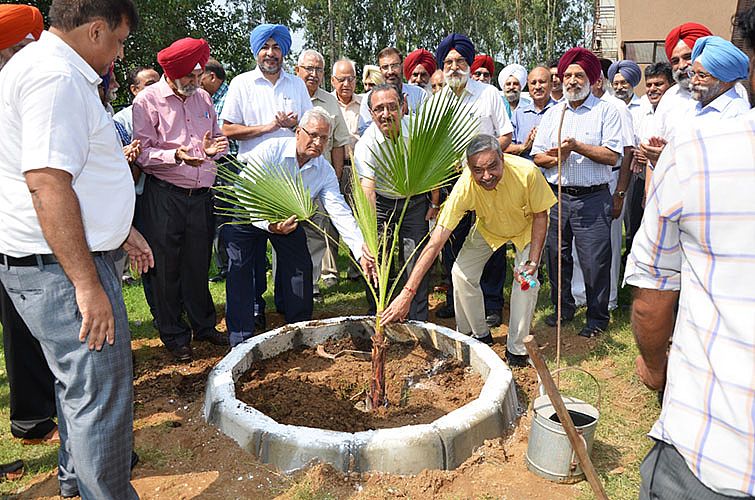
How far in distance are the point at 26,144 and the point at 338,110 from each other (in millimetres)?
4560

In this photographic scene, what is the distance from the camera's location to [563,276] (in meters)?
5.39

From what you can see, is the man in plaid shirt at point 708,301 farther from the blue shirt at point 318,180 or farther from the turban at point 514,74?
the turban at point 514,74

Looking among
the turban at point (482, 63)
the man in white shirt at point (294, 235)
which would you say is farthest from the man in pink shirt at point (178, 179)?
the turban at point (482, 63)

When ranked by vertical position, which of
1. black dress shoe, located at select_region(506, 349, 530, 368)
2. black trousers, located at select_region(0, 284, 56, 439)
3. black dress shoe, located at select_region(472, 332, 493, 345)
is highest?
black trousers, located at select_region(0, 284, 56, 439)

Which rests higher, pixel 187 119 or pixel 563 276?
pixel 187 119

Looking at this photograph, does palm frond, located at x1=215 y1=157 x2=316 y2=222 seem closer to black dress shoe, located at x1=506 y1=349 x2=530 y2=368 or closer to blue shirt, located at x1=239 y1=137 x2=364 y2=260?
blue shirt, located at x1=239 y1=137 x2=364 y2=260

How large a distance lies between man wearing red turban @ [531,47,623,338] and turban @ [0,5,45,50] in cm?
376

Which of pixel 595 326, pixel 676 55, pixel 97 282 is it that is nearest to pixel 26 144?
pixel 97 282

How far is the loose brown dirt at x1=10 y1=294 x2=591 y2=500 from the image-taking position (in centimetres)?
298

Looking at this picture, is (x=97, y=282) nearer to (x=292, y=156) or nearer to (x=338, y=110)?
(x=292, y=156)

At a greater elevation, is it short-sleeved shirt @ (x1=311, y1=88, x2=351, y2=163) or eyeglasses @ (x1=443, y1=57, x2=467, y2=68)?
eyeglasses @ (x1=443, y1=57, x2=467, y2=68)

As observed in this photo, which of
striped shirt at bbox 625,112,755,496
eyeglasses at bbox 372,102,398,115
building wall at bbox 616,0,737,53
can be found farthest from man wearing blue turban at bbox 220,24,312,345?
building wall at bbox 616,0,737,53

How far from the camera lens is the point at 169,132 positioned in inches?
173

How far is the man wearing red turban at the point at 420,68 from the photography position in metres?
6.60
